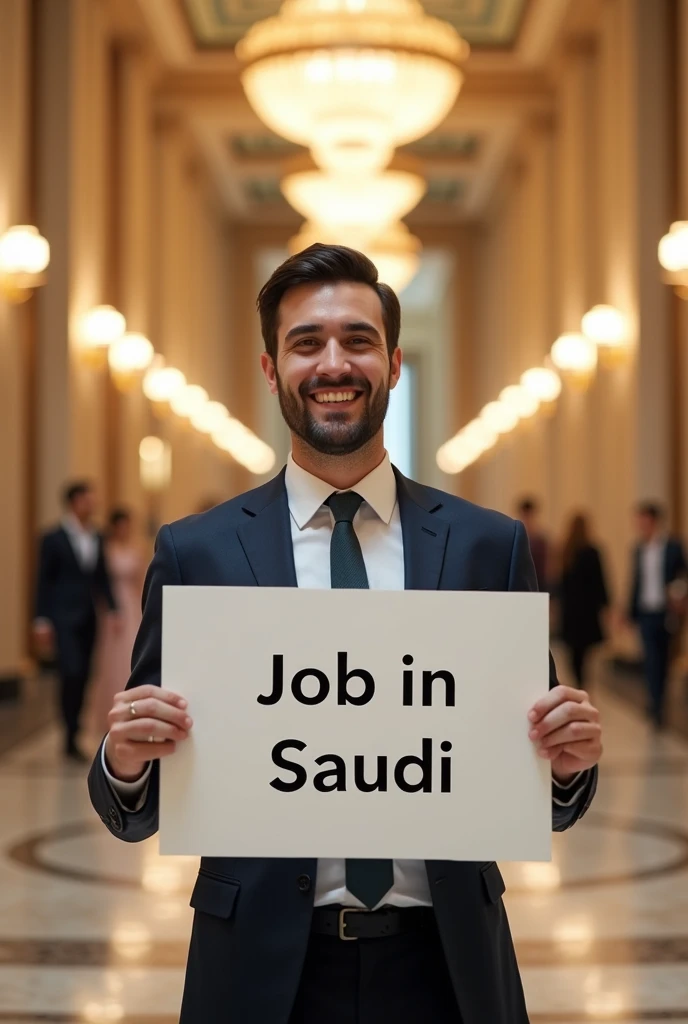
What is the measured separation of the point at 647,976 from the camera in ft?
15.7

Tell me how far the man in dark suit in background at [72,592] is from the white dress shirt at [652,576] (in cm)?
419

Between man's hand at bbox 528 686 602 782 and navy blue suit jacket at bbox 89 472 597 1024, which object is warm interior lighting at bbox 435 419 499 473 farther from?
man's hand at bbox 528 686 602 782

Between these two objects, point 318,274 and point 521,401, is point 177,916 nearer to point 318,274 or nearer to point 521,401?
point 318,274

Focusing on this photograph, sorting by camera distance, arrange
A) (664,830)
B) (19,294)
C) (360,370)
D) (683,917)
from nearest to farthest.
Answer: (360,370)
(683,917)
(664,830)
(19,294)

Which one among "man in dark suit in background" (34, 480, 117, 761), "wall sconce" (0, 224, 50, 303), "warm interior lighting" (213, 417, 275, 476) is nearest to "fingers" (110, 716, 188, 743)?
"man in dark suit in background" (34, 480, 117, 761)

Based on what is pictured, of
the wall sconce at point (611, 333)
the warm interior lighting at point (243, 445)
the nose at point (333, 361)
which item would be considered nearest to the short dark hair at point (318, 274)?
the nose at point (333, 361)

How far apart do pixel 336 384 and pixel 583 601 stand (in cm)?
1063

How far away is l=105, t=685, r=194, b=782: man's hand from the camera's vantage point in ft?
6.63

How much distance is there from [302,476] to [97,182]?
15249mm

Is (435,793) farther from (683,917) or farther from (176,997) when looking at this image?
(683,917)

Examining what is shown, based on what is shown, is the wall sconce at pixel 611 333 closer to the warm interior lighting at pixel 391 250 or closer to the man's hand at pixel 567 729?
the warm interior lighting at pixel 391 250

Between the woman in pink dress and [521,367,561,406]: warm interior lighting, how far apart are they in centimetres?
1100

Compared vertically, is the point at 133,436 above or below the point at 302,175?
below

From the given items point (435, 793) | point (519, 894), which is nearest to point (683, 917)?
point (519, 894)
